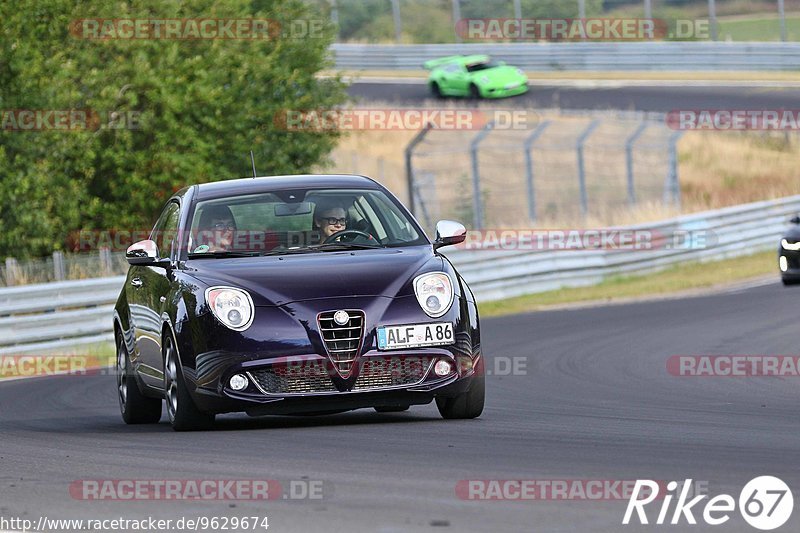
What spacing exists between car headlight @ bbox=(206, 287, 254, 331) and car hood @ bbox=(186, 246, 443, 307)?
49 mm

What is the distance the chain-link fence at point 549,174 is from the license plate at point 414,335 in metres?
25.8

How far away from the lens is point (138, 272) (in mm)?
11148

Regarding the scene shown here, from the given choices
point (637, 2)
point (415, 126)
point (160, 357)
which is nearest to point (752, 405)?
point (160, 357)

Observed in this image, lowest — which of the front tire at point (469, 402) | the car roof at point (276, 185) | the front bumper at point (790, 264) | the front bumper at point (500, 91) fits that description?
the front bumper at point (500, 91)

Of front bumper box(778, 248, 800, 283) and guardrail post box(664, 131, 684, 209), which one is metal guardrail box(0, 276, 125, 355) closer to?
front bumper box(778, 248, 800, 283)

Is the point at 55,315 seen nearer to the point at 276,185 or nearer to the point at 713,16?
the point at 276,185

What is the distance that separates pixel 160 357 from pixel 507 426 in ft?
7.37

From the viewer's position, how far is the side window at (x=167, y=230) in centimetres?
1055

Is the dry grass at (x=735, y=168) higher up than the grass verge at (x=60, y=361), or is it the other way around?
the grass verge at (x=60, y=361)

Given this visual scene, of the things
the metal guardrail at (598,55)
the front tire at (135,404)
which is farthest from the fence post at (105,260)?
the metal guardrail at (598,55)

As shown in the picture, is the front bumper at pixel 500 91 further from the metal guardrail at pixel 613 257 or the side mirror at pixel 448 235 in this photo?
the side mirror at pixel 448 235

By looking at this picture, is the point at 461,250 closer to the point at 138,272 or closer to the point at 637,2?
the point at 138,272

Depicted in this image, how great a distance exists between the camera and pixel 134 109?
1113 inches

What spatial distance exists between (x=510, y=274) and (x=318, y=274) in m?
15.9
